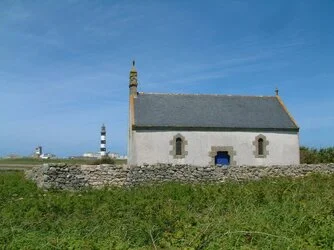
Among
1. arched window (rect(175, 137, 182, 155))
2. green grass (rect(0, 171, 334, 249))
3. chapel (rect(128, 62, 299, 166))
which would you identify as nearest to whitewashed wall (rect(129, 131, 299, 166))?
chapel (rect(128, 62, 299, 166))

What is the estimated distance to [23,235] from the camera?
24.7 ft

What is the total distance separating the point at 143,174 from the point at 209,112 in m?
11.8

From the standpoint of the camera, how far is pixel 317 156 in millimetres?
33906

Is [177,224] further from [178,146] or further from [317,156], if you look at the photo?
[317,156]

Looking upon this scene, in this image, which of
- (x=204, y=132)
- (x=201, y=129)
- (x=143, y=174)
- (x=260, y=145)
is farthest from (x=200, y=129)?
(x=143, y=174)

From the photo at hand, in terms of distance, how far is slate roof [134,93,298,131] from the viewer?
2922 cm

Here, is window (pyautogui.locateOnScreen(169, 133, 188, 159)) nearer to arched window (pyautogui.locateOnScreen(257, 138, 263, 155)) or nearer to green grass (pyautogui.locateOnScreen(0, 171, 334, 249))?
arched window (pyautogui.locateOnScreen(257, 138, 263, 155))

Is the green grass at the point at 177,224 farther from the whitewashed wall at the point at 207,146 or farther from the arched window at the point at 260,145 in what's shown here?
the arched window at the point at 260,145

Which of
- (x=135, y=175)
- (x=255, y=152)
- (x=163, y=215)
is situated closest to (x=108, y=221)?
(x=163, y=215)

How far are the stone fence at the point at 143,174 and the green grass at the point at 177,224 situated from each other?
23.0ft

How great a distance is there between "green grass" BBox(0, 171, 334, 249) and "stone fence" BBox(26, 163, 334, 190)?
702cm

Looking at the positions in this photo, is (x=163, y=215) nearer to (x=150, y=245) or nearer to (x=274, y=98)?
(x=150, y=245)

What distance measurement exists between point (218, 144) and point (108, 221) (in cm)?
2094

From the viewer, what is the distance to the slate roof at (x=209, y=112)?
29219mm
